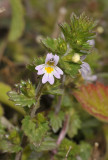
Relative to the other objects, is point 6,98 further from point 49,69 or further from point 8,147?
point 49,69

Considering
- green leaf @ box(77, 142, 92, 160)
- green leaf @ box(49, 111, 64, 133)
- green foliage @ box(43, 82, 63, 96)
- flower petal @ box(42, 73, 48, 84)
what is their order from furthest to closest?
green leaf @ box(77, 142, 92, 160)
green leaf @ box(49, 111, 64, 133)
green foliage @ box(43, 82, 63, 96)
flower petal @ box(42, 73, 48, 84)

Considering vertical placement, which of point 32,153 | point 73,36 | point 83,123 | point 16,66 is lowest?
point 32,153

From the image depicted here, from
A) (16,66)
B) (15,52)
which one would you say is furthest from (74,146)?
(15,52)

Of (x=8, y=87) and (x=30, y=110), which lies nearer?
(x=30, y=110)

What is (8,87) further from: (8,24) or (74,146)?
(8,24)

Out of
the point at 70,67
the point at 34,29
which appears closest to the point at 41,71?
the point at 70,67

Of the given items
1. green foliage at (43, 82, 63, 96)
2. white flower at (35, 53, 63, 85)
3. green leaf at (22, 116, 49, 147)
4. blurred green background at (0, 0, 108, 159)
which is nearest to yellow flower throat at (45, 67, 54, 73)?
white flower at (35, 53, 63, 85)

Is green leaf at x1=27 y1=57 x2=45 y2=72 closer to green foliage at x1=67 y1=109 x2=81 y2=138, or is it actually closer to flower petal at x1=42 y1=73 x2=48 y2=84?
flower petal at x1=42 y1=73 x2=48 y2=84
